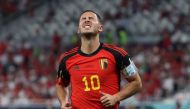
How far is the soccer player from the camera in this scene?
16.9 ft

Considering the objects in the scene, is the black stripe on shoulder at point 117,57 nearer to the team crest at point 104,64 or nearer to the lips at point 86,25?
the team crest at point 104,64

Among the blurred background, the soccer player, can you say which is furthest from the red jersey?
the blurred background

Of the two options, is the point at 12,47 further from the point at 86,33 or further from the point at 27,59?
the point at 86,33

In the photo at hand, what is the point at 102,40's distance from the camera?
1812 centimetres

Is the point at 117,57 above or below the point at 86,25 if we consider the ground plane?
below

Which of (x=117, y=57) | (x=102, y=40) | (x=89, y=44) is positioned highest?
(x=102, y=40)

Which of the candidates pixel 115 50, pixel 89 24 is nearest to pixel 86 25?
pixel 89 24

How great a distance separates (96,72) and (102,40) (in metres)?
13.0

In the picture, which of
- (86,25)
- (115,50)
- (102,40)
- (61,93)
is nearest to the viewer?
(86,25)

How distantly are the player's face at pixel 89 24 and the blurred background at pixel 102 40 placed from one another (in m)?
7.51

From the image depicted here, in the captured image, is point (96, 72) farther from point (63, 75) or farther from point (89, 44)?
point (63, 75)

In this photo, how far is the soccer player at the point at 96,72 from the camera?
5141 millimetres

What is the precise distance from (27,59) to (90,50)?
1285 cm

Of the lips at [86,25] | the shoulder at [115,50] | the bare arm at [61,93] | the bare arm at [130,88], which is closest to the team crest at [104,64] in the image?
the shoulder at [115,50]
